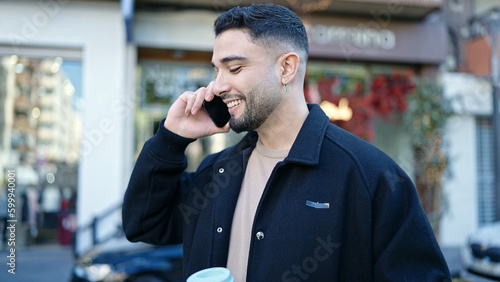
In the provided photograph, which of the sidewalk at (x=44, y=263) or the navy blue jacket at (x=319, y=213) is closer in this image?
the navy blue jacket at (x=319, y=213)

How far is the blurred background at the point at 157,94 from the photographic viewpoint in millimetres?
8281

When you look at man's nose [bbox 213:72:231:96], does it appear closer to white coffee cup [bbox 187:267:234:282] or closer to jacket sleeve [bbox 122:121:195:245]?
jacket sleeve [bbox 122:121:195:245]

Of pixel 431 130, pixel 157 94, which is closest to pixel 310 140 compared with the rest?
pixel 431 130

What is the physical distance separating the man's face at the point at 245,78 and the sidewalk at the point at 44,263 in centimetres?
588

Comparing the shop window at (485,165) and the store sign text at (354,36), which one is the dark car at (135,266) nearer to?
the store sign text at (354,36)

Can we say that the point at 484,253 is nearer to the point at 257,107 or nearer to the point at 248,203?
the point at 248,203

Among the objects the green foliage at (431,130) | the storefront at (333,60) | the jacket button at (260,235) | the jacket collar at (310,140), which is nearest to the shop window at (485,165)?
the storefront at (333,60)

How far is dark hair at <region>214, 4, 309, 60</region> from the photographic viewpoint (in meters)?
1.79

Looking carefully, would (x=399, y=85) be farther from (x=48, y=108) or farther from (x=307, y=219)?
(x=307, y=219)

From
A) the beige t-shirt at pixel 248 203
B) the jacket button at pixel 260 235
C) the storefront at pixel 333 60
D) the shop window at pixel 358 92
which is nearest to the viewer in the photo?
the jacket button at pixel 260 235

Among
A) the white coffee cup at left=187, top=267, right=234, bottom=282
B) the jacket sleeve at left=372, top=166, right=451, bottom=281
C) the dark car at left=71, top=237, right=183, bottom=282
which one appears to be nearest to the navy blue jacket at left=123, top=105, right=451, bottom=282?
the jacket sleeve at left=372, top=166, right=451, bottom=281

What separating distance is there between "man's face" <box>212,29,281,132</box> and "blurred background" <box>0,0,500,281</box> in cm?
581

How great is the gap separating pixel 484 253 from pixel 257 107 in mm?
4797

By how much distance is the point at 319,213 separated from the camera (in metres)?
1.63
